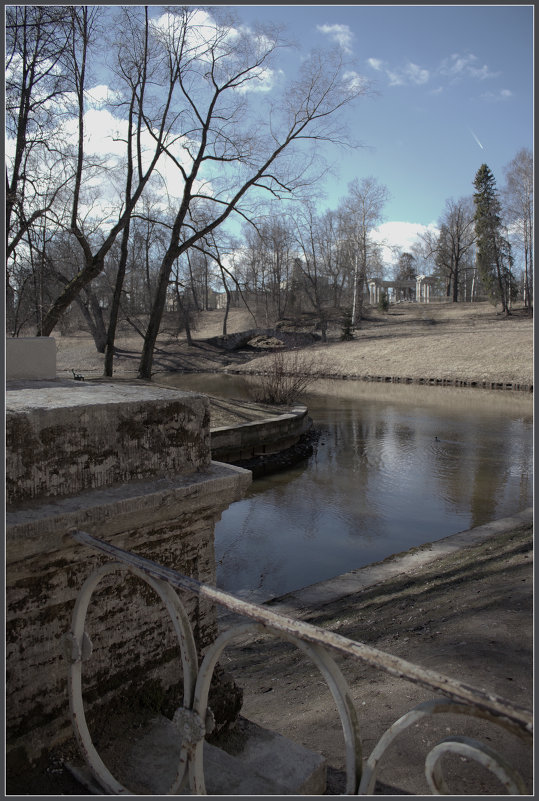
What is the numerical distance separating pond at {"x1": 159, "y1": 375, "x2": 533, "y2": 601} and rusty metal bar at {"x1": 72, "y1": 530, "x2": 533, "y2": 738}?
473 cm

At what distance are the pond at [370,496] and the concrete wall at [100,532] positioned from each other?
12.8 ft

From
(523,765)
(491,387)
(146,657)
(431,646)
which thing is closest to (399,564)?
(431,646)

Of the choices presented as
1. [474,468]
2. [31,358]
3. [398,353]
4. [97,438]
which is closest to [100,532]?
[97,438]

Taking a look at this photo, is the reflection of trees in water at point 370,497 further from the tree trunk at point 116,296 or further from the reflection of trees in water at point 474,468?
the tree trunk at point 116,296

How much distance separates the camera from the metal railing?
40.4 inches

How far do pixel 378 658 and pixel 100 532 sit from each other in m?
1.11

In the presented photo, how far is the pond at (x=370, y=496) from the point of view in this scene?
7102mm

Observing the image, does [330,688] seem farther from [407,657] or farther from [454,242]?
[454,242]

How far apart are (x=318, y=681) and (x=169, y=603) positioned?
273 cm

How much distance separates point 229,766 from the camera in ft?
6.47

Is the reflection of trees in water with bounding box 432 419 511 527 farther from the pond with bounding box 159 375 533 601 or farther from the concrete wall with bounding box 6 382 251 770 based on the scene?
the concrete wall with bounding box 6 382 251 770

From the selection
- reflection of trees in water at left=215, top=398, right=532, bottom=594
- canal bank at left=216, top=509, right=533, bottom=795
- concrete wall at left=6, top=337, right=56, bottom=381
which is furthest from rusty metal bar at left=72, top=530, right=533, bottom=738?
reflection of trees in water at left=215, top=398, right=532, bottom=594

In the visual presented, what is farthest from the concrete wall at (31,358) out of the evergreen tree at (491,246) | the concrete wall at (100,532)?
the evergreen tree at (491,246)

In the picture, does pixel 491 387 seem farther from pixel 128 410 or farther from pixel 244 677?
pixel 128 410
